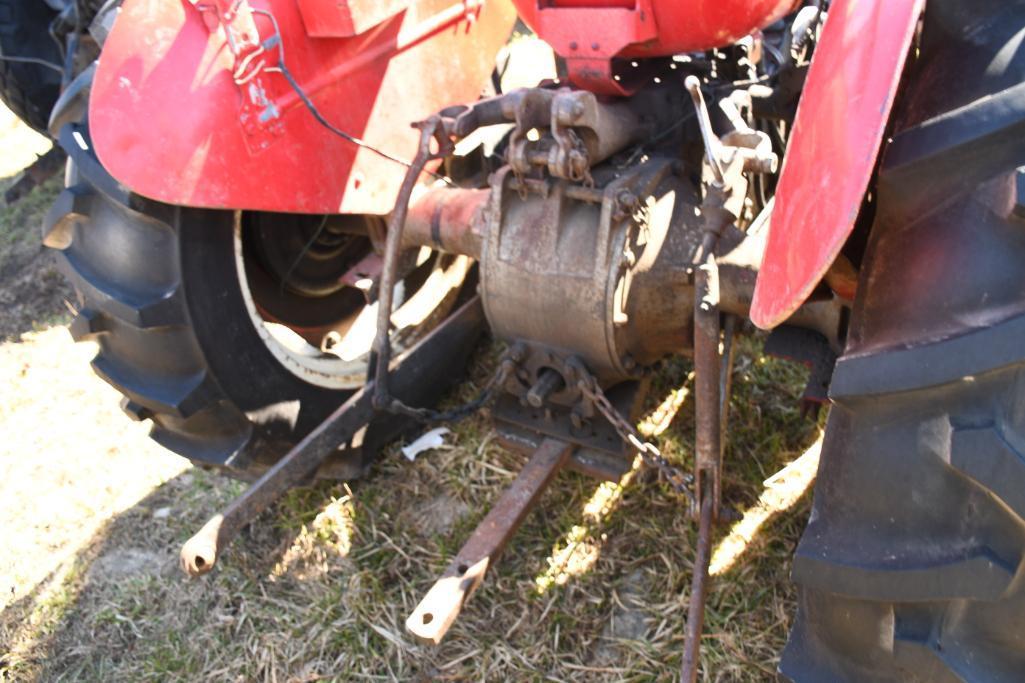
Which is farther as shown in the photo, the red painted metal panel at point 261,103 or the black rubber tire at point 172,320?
the black rubber tire at point 172,320

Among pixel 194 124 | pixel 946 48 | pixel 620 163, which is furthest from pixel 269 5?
pixel 946 48

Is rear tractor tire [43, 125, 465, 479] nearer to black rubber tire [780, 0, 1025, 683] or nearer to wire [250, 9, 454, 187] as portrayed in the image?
wire [250, 9, 454, 187]

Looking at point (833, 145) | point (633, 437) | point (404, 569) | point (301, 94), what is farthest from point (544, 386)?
point (833, 145)

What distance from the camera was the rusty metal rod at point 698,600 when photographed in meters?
1.52

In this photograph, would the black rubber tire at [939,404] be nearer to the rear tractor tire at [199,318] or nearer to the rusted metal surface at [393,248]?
the rusted metal surface at [393,248]

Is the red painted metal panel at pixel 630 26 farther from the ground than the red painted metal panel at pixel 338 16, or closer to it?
farther from the ground

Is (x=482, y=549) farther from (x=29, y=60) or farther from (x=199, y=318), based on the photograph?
(x=29, y=60)

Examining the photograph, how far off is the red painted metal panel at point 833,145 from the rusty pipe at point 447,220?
784mm

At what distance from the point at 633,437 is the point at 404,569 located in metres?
0.71

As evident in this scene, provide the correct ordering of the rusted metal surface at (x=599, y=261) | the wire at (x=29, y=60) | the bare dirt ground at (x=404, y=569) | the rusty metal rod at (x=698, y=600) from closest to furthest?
the rusty metal rod at (x=698, y=600), the rusted metal surface at (x=599, y=261), the bare dirt ground at (x=404, y=569), the wire at (x=29, y=60)

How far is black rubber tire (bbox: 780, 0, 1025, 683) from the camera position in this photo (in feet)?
3.02

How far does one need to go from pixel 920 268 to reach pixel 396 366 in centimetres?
132

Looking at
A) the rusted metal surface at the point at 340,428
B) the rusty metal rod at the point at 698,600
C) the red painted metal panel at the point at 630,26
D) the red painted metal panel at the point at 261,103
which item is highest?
the red painted metal panel at the point at 630,26

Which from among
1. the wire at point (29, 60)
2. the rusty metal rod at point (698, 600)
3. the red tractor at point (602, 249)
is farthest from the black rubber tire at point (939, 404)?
the wire at point (29, 60)
